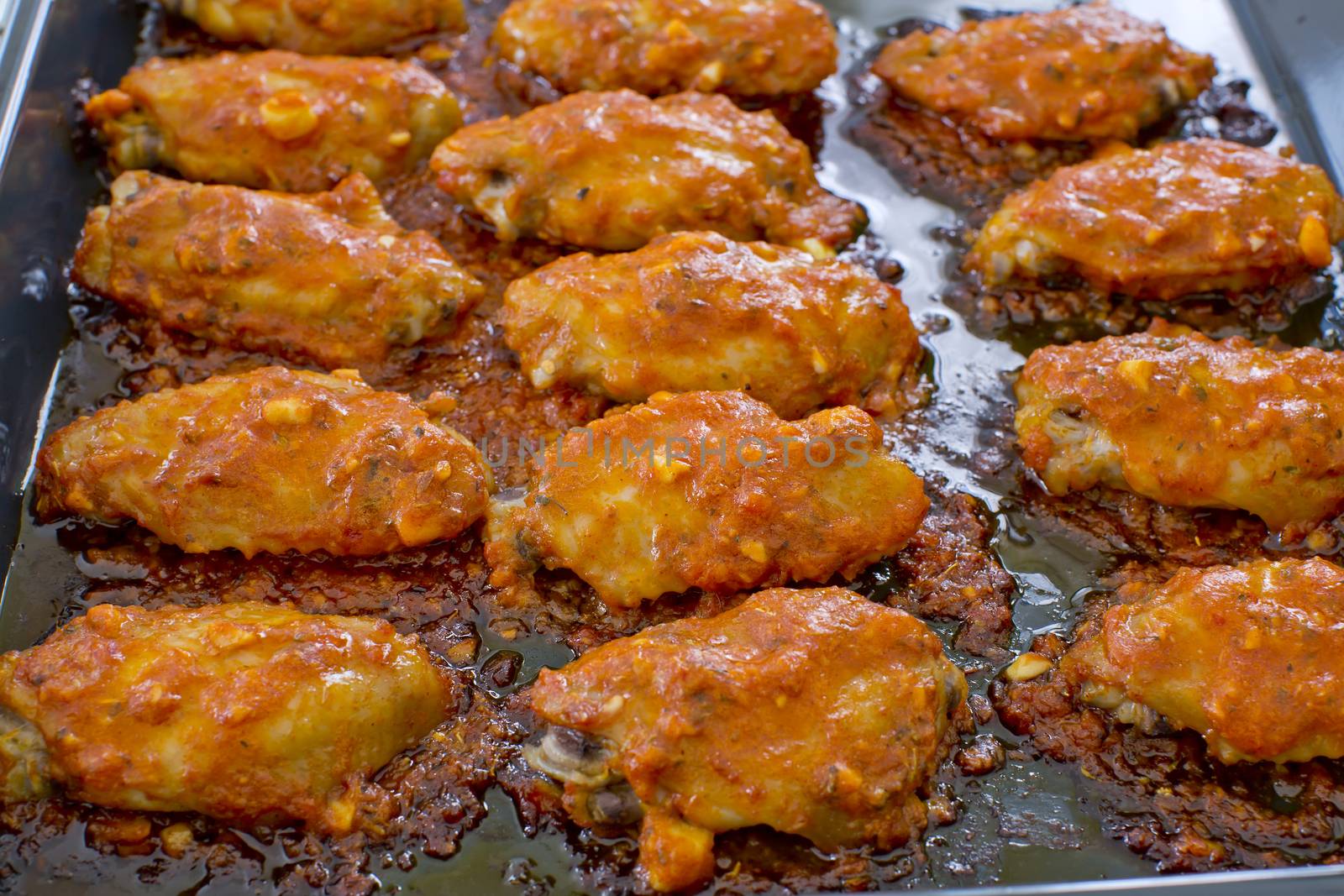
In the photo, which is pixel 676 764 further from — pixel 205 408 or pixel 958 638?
pixel 205 408

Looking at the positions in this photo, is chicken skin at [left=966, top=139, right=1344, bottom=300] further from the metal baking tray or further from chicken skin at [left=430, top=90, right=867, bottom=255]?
chicken skin at [left=430, top=90, right=867, bottom=255]

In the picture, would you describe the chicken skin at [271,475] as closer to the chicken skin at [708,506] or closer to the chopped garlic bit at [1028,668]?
the chicken skin at [708,506]

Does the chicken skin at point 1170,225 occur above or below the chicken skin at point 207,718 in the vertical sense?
above

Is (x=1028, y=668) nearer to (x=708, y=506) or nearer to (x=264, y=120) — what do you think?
(x=708, y=506)

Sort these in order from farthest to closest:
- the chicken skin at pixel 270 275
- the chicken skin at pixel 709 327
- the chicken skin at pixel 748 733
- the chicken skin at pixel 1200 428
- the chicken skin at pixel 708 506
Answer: the chicken skin at pixel 270 275 < the chicken skin at pixel 709 327 < the chicken skin at pixel 1200 428 < the chicken skin at pixel 708 506 < the chicken skin at pixel 748 733

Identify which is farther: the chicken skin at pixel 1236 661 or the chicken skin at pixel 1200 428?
the chicken skin at pixel 1200 428

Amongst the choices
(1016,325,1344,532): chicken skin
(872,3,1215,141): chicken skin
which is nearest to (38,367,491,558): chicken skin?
(1016,325,1344,532): chicken skin

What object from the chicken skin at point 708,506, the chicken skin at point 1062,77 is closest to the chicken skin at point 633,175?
the chicken skin at point 1062,77
